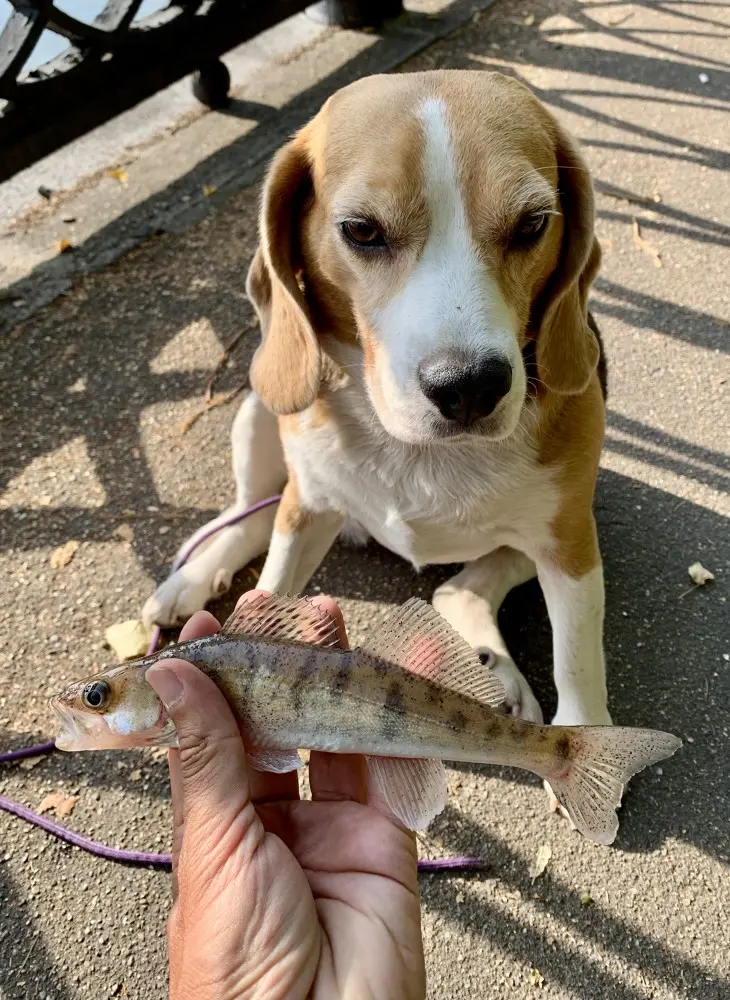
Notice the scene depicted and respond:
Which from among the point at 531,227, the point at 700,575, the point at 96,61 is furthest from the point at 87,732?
the point at 96,61

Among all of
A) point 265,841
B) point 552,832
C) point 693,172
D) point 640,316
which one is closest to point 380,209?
point 265,841

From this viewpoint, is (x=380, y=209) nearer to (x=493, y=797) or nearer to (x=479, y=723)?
(x=479, y=723)

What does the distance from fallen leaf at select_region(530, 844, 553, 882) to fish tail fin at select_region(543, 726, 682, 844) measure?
2.52 ft

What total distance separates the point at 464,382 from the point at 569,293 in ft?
1.81

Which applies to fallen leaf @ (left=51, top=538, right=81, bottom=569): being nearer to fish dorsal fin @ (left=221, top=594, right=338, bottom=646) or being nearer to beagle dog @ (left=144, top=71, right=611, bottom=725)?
beagle dog @ (left=144, top=71, right=611, bottom=725)

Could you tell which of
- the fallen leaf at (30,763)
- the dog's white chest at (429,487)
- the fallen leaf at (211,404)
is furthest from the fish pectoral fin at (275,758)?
the fallen leaf at (211,404)

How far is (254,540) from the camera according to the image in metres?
2.90

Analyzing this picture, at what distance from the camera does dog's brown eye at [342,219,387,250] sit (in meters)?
1.77

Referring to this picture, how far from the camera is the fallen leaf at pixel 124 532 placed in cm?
304

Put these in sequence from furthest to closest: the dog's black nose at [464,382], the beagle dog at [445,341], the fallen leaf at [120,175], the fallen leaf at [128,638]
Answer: the fallen leaf at [120,175] → the fallen leaf at [128,638] → the beagle dog at [445,341] → the dog's black nose at [464,382]

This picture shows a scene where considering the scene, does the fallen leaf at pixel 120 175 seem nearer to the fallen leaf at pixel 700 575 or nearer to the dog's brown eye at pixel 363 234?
the dog's brown eye at pixel 363 234

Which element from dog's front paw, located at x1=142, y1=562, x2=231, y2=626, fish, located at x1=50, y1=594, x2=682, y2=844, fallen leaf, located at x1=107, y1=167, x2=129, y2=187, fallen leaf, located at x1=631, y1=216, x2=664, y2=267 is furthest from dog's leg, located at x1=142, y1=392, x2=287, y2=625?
fallen leaf, located at x1=107, y1=167, x2=129, y2=187

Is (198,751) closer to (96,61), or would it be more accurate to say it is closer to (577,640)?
(577,640)

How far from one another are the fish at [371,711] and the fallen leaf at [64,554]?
5.64ft
